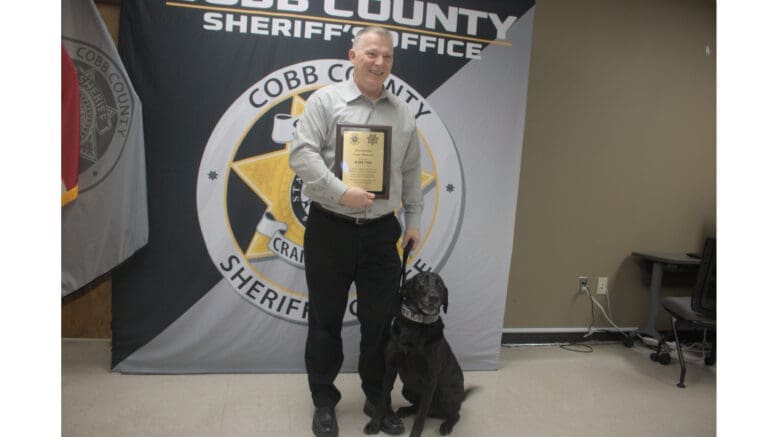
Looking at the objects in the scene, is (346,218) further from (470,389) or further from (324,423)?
(470,389)

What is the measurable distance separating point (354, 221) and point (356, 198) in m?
0.17

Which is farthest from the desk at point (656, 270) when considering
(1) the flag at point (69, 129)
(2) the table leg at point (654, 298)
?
(1) the flag at point (69, 129)

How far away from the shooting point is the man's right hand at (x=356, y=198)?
184 cm

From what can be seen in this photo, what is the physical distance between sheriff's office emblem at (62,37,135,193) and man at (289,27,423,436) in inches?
38.0

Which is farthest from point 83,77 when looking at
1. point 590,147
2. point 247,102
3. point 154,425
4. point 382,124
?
point 590,147

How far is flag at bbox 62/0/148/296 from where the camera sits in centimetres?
224

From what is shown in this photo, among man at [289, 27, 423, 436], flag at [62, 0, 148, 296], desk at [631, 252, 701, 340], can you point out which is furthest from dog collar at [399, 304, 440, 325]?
desk at [631, 252, 701, 340]

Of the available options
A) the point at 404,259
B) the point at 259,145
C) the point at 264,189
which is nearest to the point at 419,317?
the point at 404,259

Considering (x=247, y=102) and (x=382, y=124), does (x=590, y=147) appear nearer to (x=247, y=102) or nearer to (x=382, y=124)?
(x=382, y=124)

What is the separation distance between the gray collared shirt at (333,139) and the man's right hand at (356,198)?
2 cm

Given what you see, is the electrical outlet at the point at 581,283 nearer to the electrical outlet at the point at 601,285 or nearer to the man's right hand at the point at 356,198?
the electrical outlet at the point at 601,285

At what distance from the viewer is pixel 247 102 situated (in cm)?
248

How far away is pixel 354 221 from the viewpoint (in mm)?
1992

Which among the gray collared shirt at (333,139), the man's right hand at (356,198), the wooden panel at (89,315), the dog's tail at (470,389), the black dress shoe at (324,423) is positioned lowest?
the dog's tail at (470,389)
